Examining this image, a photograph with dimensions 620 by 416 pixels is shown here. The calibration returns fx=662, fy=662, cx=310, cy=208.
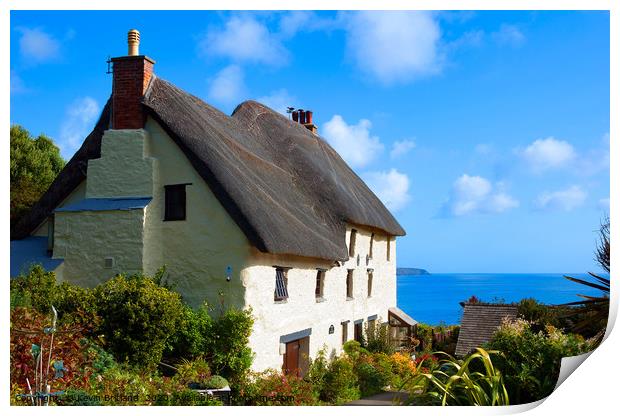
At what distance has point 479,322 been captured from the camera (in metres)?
17.2

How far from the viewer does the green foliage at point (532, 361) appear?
9.78 metres

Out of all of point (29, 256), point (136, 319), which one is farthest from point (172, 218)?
point (29, 256)

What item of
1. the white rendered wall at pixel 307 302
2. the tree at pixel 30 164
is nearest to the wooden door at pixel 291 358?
the white rendered wall at pixel 307 302

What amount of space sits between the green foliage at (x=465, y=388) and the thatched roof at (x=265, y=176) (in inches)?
162

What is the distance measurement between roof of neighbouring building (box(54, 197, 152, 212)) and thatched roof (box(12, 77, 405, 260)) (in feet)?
2.88

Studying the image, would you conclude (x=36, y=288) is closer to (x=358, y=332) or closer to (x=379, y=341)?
(x=379, y=341)

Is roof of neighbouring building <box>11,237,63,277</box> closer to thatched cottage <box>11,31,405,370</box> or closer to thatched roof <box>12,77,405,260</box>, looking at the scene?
thatched cottage <box>11,31,405,370</box>

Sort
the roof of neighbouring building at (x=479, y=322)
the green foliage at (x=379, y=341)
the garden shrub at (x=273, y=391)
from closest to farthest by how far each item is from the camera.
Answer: the garden shrub at (x=273, y=391), the roof of neighbouring building at (x=479, y=322), the green foliage at (x=379, y=341)

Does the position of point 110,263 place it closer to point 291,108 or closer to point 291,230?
point 291,230

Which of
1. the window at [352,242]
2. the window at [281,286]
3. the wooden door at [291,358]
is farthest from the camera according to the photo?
the window at [352,242]

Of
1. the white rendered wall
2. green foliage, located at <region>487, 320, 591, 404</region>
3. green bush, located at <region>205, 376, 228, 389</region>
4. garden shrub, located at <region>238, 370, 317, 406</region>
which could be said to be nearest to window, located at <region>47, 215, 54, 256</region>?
the white rendered wall

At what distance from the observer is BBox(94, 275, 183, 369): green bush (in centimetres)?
1161

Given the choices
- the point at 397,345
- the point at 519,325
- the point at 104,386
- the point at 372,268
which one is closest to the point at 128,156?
the point at 104,386

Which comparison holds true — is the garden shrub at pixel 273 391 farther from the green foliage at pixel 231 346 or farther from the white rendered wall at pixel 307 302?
the white rendered wall at pixel 307 302
